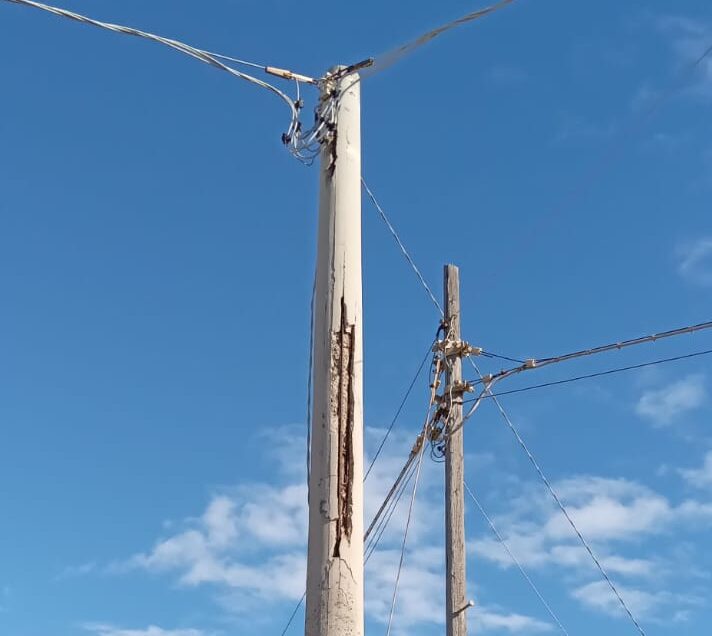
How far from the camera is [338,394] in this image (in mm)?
4844

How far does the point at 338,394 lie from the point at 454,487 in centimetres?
825

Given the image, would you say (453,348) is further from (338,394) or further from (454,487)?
(338,394)

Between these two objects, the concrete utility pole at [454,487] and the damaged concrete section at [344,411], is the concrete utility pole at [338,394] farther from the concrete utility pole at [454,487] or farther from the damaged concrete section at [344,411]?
the concrete utility pole at [454,487]

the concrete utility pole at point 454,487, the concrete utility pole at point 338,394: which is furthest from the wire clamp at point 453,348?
the concrete utility pole at point 338,394

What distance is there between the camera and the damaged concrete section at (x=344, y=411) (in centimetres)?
462

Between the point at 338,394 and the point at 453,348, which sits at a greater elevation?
the point at 453,348

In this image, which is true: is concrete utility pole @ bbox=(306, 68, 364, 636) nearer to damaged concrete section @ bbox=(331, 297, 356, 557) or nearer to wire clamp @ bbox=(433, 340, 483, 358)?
damaged concrete section @ bbox=(331, 297, 356, 557)

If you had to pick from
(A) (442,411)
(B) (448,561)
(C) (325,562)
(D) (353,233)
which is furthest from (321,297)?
(A) (442,411)

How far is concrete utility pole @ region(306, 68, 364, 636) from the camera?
177 inches

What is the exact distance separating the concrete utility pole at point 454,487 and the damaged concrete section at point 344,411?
7.68 m

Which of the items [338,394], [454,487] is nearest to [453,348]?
[454,487]

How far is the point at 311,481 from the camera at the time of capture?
4730mm

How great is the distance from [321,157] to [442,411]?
858 cm

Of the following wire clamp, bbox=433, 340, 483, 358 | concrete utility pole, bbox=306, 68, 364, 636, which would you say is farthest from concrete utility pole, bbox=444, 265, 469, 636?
concrete utility pole, bbox=306, 68, 364, 636
